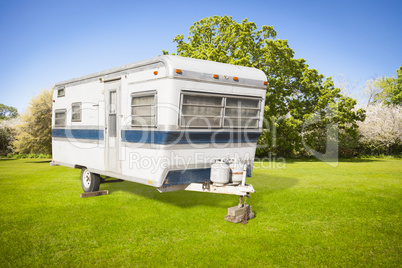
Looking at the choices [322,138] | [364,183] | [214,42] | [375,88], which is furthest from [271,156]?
[375,88]

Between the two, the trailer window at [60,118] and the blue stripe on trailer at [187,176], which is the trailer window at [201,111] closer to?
the blue stripe on trailer at [187,176]

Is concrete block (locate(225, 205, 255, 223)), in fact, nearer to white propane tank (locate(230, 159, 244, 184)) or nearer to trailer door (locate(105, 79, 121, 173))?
white propane tank (locate(230, 159, 244, 184))

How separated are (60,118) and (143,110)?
4.79 meters

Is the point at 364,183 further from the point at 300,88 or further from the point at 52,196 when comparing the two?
the point at 300,88

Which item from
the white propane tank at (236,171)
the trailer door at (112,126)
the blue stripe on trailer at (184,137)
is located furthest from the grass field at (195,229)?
the blue stripe on trailer at (184,137)

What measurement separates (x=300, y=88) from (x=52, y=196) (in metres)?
20.9

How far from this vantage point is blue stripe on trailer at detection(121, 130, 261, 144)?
270 inches

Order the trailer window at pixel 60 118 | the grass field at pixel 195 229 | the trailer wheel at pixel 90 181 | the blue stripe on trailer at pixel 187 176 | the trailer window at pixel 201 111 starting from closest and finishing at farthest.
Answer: the grass field at pixel 195 229 → the trailer window at pixel 201 111 → the blue stripe on trailer at pixel 187 176 → the trailer wheel at pixel 90 181 → the trailer window at pixel 60 118

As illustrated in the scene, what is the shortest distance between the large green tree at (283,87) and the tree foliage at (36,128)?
12.4 m

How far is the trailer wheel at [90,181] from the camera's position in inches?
382

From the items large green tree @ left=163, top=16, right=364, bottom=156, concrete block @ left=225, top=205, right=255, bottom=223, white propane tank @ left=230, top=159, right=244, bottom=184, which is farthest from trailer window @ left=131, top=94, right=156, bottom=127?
large green tree @ left=163, top=16, right=364, bottom=156

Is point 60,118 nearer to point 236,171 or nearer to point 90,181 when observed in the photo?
point 90,181

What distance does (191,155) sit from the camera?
288 inches

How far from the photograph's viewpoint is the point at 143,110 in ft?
24.0
